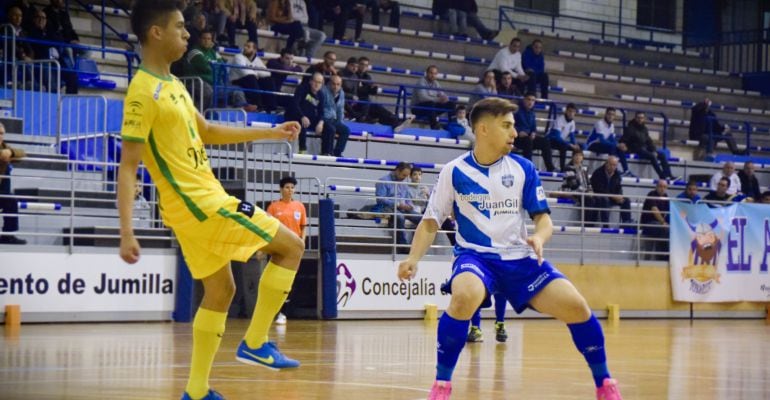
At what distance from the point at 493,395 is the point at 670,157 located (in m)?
21.7

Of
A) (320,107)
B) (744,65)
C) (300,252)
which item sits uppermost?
(744,65)

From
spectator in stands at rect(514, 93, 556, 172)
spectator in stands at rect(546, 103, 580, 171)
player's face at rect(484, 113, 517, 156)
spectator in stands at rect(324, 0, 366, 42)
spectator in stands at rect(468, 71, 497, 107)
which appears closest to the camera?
player's face at rect(484, 113, 517, 156)

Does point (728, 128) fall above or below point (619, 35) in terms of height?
below

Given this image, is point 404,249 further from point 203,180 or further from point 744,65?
point 744,65

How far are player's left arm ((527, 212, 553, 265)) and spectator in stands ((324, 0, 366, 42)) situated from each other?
65.9 feet

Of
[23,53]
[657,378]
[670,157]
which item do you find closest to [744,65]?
[670,157]

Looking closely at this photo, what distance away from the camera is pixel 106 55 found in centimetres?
2286

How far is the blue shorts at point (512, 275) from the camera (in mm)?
7422

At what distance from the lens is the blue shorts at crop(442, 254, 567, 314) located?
7422 mm

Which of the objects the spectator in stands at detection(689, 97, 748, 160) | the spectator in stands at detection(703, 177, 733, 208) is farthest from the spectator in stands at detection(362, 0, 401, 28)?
the spectator in stands at detection(703, 177, 733, 208)

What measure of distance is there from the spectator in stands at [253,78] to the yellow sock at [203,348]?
585 inches

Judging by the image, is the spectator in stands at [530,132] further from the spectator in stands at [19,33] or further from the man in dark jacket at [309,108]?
the spectator in stands at [19,33]

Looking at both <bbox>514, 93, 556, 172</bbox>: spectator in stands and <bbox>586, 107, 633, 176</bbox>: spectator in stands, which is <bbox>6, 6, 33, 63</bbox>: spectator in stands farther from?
<bbox>586, 107, 633, 176</bbox>: spectator in stands

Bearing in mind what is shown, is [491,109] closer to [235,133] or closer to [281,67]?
[235,133]
